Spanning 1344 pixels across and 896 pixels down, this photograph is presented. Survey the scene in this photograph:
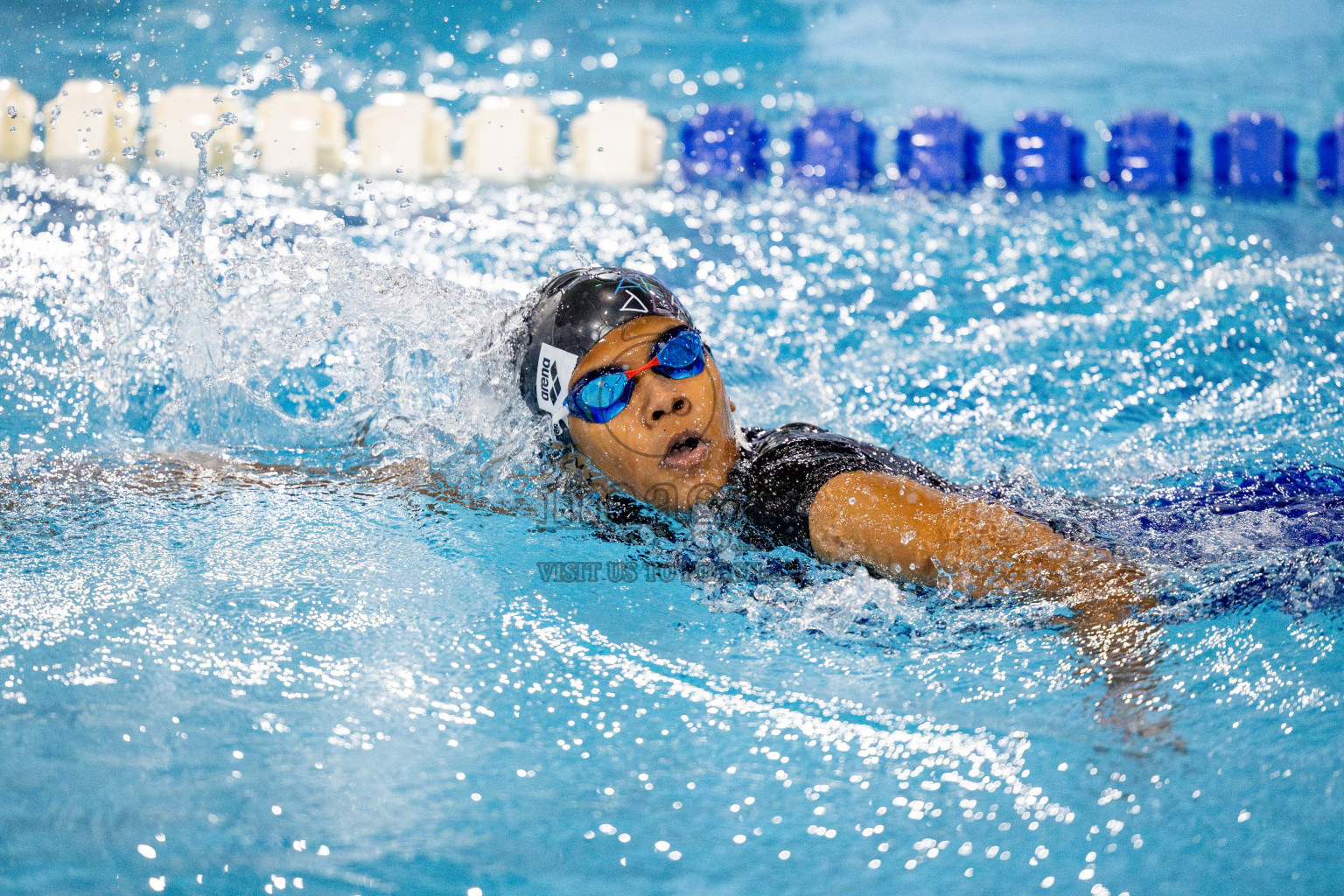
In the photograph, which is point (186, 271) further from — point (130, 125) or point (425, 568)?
point (130, 125)

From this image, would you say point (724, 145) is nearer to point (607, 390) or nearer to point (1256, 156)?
point (1256, 156)

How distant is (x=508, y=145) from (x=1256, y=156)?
507 cm

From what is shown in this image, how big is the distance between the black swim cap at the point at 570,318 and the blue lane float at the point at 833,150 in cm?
518

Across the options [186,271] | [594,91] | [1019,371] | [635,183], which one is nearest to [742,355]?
[1019,371]

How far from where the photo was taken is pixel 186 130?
24.8ft

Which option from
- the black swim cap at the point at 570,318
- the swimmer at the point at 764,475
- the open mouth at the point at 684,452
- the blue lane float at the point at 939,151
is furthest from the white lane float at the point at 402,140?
the open mouth at the point at 684,452

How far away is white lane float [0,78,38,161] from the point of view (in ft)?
24.1

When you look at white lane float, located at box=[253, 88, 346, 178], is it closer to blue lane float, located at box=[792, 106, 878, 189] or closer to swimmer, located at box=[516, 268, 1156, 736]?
blue lane float, located at box=[792, 106, 878, 189]

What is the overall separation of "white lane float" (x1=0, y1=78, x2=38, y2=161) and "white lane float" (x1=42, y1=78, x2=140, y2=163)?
0.33 feet

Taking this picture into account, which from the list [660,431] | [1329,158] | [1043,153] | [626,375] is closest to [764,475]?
[660,431]

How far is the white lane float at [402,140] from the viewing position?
7461 mm

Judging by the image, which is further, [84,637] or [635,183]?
[635,183]

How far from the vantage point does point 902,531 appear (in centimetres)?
180

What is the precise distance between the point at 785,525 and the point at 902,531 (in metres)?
0.22
